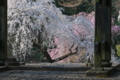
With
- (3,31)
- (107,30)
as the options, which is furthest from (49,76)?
(107,30)

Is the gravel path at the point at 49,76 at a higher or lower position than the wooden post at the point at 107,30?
lower

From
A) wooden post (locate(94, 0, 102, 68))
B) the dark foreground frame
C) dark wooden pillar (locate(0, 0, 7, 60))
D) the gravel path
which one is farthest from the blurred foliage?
wooden post (locate(94, 0, 102, 68))

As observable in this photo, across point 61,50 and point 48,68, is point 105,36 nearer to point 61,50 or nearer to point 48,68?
point 48,68

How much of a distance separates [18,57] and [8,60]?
5614 mm

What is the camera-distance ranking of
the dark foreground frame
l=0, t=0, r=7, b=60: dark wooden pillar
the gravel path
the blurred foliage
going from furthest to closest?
the blurred foliage < l=0, t=0, r=7, b=60: dark wooden pillar < the dark foreground frame < the gravel path

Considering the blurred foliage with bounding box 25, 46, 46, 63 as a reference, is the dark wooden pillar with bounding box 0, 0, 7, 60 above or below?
above

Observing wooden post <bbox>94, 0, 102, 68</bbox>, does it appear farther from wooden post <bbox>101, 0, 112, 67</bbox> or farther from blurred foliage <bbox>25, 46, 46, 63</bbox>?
blurred foliage <bbox>25, 46, 46, 63</bbox>

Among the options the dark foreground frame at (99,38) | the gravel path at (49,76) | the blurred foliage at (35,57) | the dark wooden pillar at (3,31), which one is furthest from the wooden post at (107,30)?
the blurred foliage at (35,57)

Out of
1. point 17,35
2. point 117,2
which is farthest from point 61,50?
point 117,2

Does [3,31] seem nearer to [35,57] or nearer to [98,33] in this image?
[98,33]

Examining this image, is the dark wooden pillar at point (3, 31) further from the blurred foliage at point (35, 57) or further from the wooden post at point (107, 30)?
the blurred foliage at point (35, 57)

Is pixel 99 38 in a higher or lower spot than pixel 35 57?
higher

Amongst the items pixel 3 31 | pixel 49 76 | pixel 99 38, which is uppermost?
pixel 3 31

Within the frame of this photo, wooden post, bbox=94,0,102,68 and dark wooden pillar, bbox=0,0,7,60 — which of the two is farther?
dark wooden pillar, bbox=0,0,7,60
